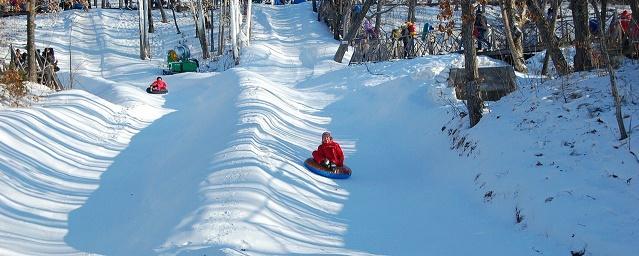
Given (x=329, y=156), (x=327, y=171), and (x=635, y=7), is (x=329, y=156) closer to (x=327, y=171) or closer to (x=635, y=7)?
(x=327, y=171)

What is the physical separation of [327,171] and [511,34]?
9349mm

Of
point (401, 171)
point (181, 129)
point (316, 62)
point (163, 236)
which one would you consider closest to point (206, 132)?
point (181, 129)

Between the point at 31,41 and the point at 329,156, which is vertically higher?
the point at 31,41

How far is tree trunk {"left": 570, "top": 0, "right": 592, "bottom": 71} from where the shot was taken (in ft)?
40.2

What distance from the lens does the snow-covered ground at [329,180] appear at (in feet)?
23.9

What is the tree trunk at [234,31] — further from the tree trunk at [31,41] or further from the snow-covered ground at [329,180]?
the snow-covered ground at [329,180]

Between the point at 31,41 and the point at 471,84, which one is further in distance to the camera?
the point at 31,41

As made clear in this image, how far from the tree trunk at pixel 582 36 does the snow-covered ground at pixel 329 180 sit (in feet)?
3.65

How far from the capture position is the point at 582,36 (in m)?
12.4

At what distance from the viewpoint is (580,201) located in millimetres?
7281

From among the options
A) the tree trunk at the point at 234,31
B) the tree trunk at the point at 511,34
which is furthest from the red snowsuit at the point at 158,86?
the tree trunk at the point at 511,34

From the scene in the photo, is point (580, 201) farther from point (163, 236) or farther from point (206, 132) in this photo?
point (206, 132)

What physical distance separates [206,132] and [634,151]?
926cm

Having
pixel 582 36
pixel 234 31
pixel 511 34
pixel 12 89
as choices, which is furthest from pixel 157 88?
pixel 582 36
